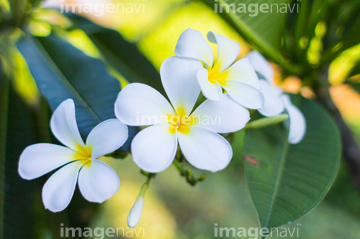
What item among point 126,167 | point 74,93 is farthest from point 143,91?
point 126,167

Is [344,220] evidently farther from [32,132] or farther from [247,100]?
[32,132]

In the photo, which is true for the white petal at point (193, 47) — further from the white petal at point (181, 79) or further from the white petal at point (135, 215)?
the white petal at point (135, 215)

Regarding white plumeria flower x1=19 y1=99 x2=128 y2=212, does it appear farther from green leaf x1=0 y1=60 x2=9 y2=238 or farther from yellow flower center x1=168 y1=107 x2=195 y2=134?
green leaf x1=0 y1=60 x2=9 y2=238

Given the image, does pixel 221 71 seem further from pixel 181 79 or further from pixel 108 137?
pixel 108 137

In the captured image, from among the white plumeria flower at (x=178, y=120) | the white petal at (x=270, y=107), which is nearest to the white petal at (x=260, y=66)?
the white petal at (x=270, y=107)

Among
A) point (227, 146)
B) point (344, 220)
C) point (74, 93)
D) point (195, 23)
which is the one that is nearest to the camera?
point (227, 146)
